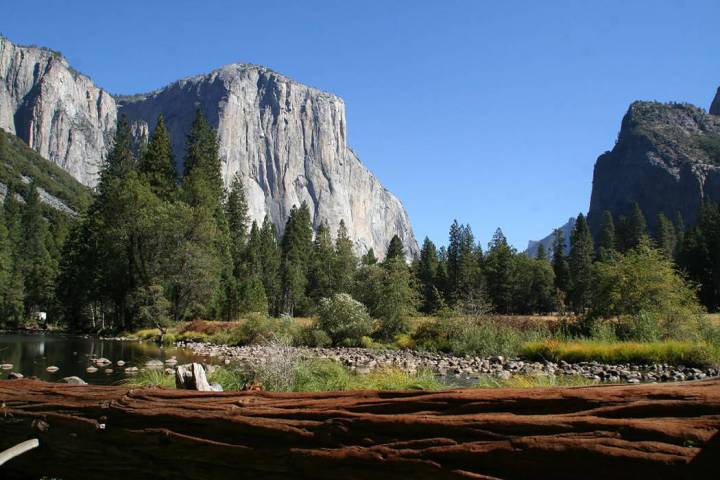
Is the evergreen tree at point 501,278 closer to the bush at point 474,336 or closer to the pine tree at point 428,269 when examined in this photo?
the pine tree at point 428,269

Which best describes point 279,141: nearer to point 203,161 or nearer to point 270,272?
point 270,272

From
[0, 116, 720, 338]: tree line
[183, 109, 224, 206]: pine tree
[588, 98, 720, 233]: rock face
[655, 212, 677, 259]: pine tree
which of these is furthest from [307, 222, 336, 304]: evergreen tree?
[588, 98, 720, 233]: rock face

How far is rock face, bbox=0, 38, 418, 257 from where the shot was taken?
6353 inches

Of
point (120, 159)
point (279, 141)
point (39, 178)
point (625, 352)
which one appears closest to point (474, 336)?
point (625, 352)

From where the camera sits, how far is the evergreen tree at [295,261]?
6419 cm

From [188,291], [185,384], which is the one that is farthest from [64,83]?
[185,384]

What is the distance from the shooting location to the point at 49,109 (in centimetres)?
16200

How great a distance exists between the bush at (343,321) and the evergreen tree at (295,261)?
33.8m

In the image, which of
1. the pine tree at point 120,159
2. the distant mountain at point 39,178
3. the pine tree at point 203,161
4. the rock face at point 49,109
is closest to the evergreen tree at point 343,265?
the pine tree at point 203,161

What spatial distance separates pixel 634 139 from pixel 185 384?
19504cm

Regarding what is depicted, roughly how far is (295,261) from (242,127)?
117 m

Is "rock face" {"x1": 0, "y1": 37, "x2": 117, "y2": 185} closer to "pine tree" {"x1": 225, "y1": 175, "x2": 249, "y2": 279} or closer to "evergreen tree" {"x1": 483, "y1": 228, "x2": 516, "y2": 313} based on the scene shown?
"pine tree" {"x1": 225, "y1": 175, "x2": 249, "y2": 279}

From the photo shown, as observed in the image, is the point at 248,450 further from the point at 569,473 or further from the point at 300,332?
the point at 300,332

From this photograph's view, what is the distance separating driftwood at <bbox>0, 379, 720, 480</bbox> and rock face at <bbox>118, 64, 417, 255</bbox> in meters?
159
